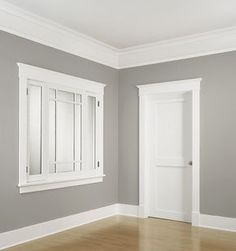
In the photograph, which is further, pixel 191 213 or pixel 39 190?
pixel 191 213

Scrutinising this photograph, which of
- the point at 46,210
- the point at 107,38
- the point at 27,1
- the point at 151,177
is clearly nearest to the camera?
the point at 27,1

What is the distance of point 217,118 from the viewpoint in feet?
16.7

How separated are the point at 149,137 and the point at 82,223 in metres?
1.87

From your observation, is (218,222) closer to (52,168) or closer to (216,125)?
Answer: (216,125)

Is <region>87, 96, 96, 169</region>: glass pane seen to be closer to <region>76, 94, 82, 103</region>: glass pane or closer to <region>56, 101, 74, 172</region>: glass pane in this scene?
<region>76, 94, 82, 103</region>: glass pane

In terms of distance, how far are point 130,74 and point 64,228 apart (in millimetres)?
2894

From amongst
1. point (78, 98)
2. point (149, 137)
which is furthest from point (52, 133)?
point (149, 137)

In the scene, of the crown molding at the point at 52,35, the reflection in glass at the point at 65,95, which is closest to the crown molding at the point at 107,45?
the crown molding at the point at 52,35

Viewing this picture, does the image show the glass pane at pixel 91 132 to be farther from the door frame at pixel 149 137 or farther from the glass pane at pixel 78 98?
the door frame at pixel 149 137

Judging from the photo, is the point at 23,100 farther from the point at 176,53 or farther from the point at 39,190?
the point at 176,53

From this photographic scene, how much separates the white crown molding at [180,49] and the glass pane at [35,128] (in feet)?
6.64

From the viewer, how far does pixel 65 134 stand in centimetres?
507

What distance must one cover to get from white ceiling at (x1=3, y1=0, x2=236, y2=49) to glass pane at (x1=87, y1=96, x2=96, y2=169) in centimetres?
109

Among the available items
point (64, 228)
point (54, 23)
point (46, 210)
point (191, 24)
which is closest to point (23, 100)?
point (54, 23)
